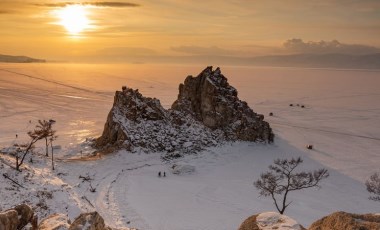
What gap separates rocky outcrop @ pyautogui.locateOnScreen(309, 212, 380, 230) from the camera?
13.5 metres

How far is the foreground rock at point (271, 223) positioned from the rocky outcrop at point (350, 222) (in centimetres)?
110

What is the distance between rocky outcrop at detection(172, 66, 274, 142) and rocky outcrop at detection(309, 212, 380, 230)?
57044mm

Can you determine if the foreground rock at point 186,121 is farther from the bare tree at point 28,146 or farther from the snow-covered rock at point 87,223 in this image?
the snow-covered rock at point 87,223

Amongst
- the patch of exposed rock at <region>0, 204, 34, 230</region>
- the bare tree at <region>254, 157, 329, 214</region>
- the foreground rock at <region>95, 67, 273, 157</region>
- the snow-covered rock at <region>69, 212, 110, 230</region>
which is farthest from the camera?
the foreground rock at <region>95, 67, 273, 157</region>

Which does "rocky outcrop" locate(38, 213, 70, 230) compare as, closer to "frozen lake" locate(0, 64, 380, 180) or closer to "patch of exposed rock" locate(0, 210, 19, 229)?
"patch of exposed rock" locate(0, 210, 19, 229)

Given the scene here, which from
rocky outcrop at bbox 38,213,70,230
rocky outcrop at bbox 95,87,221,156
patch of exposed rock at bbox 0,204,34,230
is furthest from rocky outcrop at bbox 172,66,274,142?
rocky outcrop at bbox 38,213,70,230

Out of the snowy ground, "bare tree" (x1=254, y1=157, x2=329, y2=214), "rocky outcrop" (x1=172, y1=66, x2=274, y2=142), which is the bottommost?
the snowy ground

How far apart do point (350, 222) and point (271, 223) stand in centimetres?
314

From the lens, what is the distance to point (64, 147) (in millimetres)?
69312

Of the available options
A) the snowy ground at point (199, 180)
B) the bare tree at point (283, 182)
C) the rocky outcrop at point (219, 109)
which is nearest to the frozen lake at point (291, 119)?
the snowy ground at point (199, 180)

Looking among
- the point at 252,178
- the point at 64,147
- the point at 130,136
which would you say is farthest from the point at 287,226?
the point at 64,147

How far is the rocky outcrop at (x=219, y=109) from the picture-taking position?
7338cm

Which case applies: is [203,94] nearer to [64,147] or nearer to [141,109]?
[141,109]

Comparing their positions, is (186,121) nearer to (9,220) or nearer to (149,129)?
(149,129)
